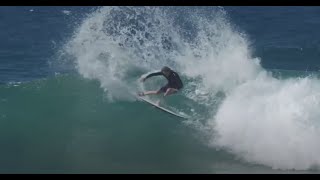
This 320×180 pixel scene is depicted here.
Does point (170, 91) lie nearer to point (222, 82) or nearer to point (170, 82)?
point (170, 82)

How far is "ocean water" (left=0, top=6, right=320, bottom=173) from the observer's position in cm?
1411

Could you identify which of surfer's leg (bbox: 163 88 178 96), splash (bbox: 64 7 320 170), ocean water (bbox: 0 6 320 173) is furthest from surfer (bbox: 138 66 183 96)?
splash (bbox: 64 7 320 170)

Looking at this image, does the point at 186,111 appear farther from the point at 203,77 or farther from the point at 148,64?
the point at 148,64

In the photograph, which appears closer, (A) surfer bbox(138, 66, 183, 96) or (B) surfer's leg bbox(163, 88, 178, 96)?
(A) surfer bbox(138, 66, 183, 96)

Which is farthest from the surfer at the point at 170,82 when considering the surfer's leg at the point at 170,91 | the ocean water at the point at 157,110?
the ocean water at the point at 157,110

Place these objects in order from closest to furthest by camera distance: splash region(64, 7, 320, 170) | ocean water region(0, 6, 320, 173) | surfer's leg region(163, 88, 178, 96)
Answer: ocean water region(0, 6, 320, 173) < splash region(64, 7, 320, 170) < surfer's leg region(163, 88, 178, 96)

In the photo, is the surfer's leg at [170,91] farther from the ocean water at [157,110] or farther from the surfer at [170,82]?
the ocean water at [157,110]

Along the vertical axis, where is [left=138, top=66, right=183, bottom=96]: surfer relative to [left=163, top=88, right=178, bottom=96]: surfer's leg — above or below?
above

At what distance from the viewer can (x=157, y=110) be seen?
1650 cm

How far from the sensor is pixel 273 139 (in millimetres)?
14469

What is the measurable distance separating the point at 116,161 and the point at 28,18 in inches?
787

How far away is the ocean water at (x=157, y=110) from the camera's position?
14.1 meters

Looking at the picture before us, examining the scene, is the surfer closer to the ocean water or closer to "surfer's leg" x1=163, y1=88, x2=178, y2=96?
"surfer's leg" x1=163, y1=88, x2=178, y2=96

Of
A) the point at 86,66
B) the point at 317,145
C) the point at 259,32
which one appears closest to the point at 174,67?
the point at 86,66
